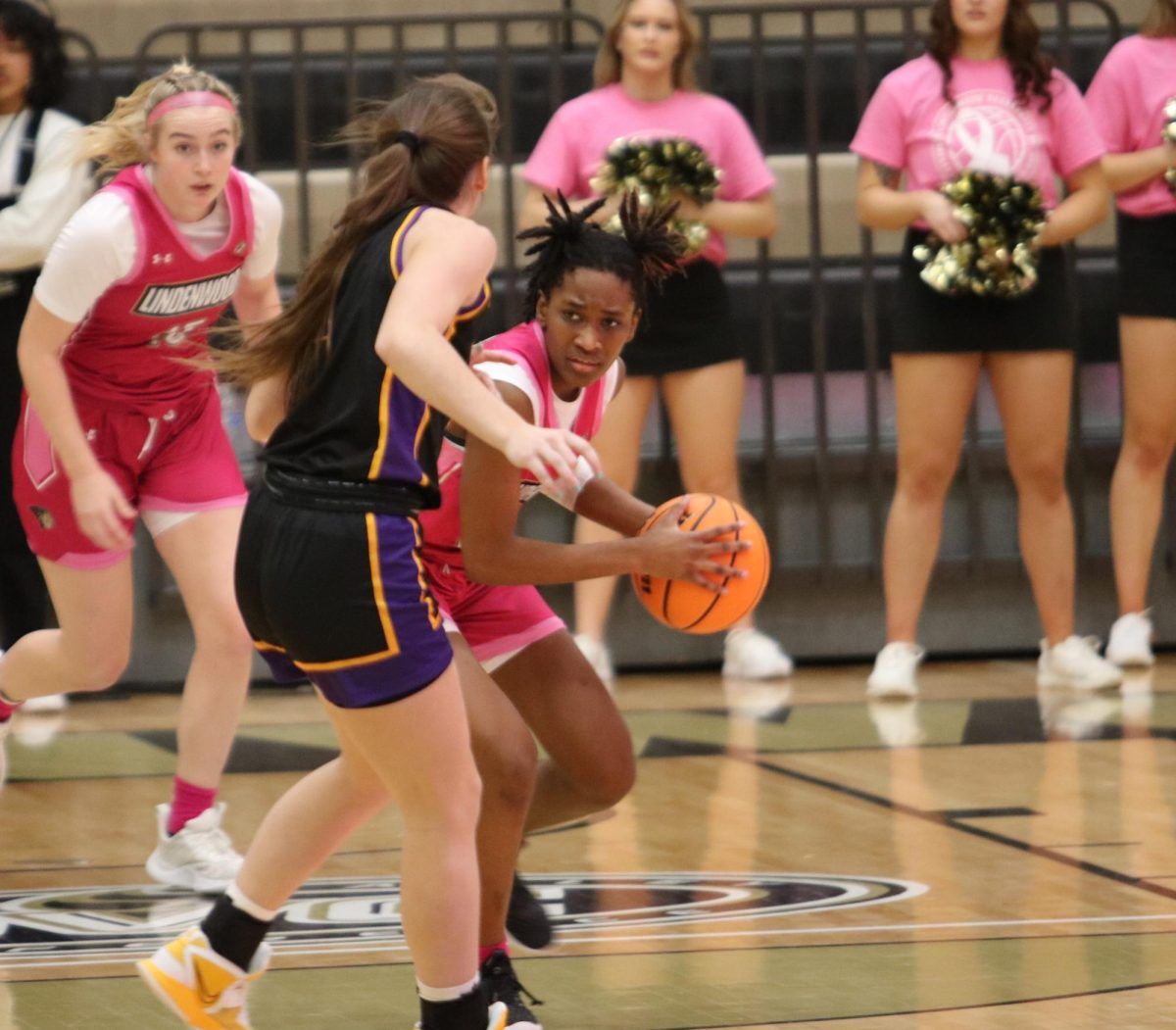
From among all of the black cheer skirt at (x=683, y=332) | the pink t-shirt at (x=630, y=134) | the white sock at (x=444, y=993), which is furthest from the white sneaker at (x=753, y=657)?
the white sock at (x=444, y=993)

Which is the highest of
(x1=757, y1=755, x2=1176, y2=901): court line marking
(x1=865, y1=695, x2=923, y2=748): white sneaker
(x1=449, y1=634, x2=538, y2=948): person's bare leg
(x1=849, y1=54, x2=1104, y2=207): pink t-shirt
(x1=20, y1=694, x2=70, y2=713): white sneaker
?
(x1=849, y1=54, x2=1104, y2=207): pink t-shirt

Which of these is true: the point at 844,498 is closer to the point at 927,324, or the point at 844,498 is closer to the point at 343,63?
the point at 927,324

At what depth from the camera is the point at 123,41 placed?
27.5 feet

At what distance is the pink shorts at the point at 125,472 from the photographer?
4.39 meters

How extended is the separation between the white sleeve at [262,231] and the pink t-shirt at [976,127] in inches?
102

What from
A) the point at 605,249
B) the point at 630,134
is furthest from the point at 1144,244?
the point at 605,249

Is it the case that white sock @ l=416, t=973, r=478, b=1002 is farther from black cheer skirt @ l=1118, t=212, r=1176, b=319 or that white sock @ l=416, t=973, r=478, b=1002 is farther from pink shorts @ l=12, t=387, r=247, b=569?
black cheer skirt @ l=1118, t=212, r=1176, b=319

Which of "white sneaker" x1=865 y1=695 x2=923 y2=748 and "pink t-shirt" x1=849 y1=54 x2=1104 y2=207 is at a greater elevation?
"pink t-shirt" x1=849 y1=54 x2=1104 y2=207

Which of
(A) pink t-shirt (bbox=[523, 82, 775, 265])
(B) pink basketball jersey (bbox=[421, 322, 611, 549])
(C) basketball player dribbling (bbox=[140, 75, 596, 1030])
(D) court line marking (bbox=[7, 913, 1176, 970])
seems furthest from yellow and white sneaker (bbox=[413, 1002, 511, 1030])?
(A) pink t-shirt (bbox=[523, 82, 775, 265])

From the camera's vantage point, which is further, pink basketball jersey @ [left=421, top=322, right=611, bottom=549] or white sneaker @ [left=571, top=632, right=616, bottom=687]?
white sneaker @ [left=571, top=632, right=616, bottom=687]

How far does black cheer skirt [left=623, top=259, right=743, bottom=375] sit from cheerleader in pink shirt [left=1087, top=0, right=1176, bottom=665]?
131 cm

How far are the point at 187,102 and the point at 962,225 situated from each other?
2.76 metres

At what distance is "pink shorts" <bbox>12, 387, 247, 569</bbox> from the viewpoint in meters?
4.39

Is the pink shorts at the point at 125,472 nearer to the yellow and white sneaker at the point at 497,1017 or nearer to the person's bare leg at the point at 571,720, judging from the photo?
the person's bare leg at the point at 571,720
